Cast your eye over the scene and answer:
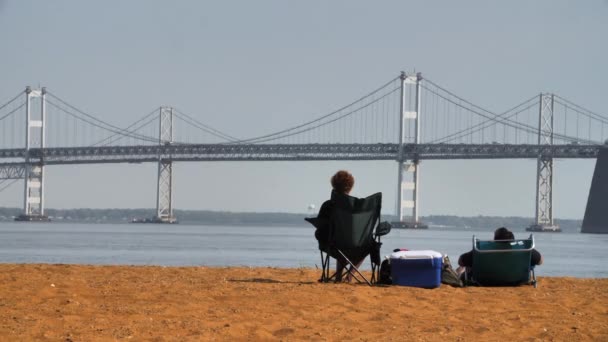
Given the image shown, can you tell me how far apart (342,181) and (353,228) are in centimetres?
34

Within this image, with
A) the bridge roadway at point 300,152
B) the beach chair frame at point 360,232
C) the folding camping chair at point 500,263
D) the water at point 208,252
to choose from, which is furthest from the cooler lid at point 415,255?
the bridge roadway at point 300,152

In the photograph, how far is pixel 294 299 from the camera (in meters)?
7.80

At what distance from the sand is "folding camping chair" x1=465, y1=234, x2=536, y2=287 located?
174 mm

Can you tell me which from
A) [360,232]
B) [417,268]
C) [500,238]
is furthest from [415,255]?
[500,238]

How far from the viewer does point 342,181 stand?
29.9ft

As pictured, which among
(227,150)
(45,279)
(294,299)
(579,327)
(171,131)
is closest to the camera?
(579,327)

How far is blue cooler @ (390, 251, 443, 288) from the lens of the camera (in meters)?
9.02

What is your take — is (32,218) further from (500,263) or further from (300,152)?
(500,263)

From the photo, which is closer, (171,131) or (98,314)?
(98,314)

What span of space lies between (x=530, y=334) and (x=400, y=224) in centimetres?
6383

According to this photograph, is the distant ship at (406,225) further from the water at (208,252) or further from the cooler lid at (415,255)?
the cooler lid at (415,255)

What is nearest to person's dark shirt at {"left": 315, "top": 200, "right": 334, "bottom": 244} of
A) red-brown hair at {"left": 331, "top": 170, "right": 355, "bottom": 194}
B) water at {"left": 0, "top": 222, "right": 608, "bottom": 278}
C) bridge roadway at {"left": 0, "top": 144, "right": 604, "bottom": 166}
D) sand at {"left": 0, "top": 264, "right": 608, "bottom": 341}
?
red-brown hair at {"left": 331, "top": 170, "right": 355, "bottom": 194}

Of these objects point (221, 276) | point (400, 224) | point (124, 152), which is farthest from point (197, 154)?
point (221, 276)

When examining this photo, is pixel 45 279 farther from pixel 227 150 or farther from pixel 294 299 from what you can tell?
pixel 227 150
